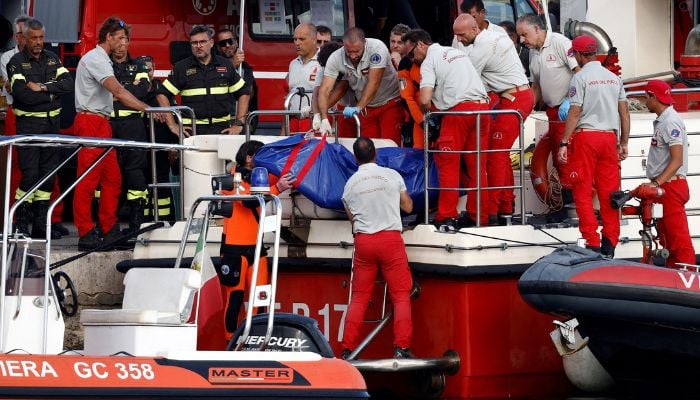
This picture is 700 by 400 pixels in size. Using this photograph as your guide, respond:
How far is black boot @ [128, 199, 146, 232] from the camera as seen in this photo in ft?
40.2

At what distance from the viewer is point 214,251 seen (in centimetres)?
1123

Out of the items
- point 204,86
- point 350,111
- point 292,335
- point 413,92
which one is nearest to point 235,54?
point 204,86

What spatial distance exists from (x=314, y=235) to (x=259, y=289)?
6.44ft

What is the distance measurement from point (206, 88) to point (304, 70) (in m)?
0.77

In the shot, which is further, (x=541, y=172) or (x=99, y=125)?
(x=99, y=125)

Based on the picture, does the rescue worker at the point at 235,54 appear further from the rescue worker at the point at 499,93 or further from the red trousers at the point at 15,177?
the rescue worker at the point at 499,93

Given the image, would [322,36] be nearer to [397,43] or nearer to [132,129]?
[397,43]

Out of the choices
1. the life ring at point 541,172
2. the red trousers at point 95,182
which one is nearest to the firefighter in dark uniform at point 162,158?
the red trousers at point 95,182

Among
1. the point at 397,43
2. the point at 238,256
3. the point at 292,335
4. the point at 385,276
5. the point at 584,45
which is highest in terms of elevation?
the point at 397,43

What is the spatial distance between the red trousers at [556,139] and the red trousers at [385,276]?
1.33 m

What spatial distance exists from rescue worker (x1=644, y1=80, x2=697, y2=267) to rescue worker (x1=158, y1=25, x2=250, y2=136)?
326 centimetres

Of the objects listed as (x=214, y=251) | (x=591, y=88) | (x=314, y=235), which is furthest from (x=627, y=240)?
(x=214, y=251)

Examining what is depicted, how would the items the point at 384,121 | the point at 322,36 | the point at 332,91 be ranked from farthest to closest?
1. the point at 322,36
2. the point at 384,121
3. the point at 332,91

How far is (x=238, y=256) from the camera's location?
1062 cm
